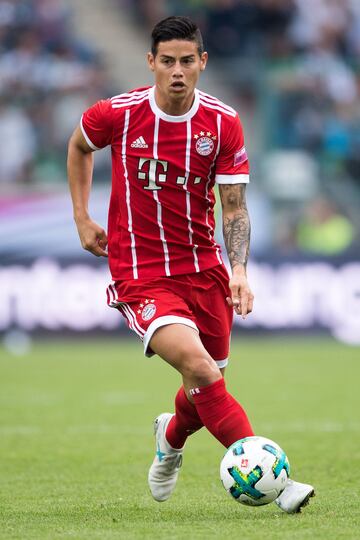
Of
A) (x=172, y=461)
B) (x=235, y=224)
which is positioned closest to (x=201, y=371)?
(x=235, y=224)

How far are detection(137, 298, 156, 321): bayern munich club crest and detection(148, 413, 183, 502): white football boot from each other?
2.84 feet

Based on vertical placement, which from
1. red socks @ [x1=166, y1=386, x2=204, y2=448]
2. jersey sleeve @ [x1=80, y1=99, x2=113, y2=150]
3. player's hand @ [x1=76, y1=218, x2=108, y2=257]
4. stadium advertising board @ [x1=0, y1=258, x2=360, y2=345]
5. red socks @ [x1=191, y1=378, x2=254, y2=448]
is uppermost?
jersey sleeve @ [x1=80, y1=99, x2=113, y2=150]

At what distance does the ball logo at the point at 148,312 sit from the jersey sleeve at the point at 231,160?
0.72 m

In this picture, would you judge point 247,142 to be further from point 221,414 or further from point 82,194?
point 221,414

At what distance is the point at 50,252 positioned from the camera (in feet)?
55.1

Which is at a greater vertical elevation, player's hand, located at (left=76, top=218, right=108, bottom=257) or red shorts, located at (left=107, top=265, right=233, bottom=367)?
player's hand, located at (left=76, top=218, right=108, bottom=257)

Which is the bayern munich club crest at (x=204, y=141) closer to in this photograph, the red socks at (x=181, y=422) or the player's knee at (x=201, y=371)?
the player's knee at (x=201, y=371)

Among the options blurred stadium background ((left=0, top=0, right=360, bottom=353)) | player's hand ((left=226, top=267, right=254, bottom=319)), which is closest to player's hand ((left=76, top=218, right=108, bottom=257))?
player's hand ((left=226, top=267, right=254, bottom=319))

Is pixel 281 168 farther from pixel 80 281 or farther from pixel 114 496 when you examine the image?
pixel 114 496

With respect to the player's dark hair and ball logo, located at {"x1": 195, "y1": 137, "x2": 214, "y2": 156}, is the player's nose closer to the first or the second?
the player's dark hair

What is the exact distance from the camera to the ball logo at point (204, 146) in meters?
5.87

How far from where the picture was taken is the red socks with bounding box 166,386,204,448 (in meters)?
6.06

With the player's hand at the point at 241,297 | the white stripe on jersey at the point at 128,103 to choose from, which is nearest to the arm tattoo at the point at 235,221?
the player's hand at the point at 241,297

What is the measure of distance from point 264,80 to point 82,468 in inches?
478
